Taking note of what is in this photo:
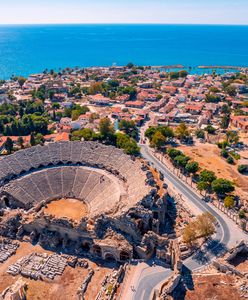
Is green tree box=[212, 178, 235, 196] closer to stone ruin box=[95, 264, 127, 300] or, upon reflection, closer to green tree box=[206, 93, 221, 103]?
stone ruin box=[95, 264, 127, 300]

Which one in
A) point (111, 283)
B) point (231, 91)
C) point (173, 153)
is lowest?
point (111, 283)

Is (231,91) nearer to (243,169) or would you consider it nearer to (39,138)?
(243,169)

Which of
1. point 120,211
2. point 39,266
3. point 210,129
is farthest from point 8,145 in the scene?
point 210,129

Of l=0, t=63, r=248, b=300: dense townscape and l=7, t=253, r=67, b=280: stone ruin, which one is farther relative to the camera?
l=7, t=253, r=67, b=280: stone ruin

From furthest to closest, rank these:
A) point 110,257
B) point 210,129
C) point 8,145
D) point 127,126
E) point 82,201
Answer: point 210,129 < point 127,126 < point 8,145 < point 82,201 < point 110,257

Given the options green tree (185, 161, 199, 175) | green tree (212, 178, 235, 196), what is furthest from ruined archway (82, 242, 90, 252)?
green tree (185, 161, 199, 175)

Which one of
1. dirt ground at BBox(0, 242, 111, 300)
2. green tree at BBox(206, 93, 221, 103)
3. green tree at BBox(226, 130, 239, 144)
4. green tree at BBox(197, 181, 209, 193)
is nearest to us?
dirt ground at BBox(0, 242, 111, 300)

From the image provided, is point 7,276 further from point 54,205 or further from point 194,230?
point 194,230

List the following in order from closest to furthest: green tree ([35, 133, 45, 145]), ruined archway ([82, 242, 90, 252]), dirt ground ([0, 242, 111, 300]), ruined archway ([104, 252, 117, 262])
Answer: dirt ground ([0, 242, 111, 300]) → ruined archway ([104, 252, 117, 262]) → ruined archway ([82, 242, 90, 252]) → green tree ([35, 133, 45, 145])
